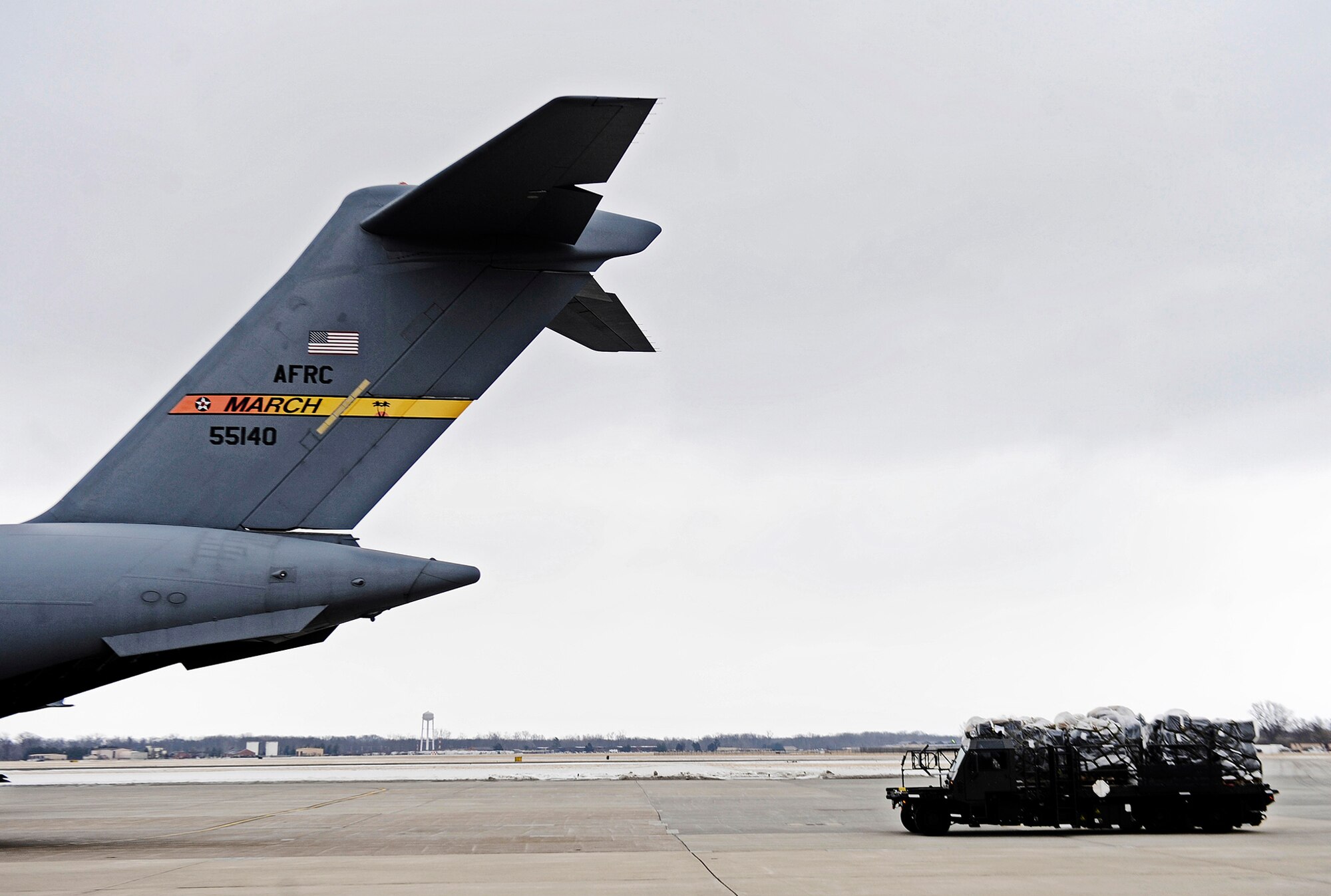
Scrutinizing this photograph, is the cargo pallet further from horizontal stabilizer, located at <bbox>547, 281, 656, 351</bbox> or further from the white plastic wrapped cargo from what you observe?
horizontal stabilizer, located at <bbox>547, 281, 656, 351</bbox>

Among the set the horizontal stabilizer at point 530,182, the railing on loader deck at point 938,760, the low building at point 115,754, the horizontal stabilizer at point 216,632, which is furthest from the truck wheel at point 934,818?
the low building at point 115,754

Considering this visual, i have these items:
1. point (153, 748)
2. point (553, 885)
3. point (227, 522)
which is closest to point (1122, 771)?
point (553, 885)

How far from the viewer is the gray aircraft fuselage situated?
9.84 meters

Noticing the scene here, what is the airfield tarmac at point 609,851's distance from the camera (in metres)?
10.5

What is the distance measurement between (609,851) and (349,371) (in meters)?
7.45

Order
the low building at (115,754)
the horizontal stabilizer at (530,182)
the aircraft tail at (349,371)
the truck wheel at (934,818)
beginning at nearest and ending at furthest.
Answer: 1. the horizontal stabilizer at (530,182)
2. the aircraft tail at (349,371)
3. the truck wheel at (934,818)
4. the low building at (115,754)

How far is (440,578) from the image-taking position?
1006 cm

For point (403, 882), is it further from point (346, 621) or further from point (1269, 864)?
point (1269, 864)

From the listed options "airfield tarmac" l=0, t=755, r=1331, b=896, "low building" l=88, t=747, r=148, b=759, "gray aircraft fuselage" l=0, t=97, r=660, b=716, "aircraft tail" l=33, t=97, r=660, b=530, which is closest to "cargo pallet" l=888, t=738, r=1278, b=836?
"airfield tarmac" l=0, t=755, r=1331, b=896

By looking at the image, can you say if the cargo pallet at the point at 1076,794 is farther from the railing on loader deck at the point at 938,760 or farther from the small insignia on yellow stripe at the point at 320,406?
the small insignia on yellow stripe at the point at 320,406

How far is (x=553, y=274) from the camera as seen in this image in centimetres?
1069

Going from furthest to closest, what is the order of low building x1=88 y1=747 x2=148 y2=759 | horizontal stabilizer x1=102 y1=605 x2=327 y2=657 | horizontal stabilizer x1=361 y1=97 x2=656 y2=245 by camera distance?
low building x1=88 y1=747 x2=148 y2=759, horizontal stabilizer x1=102 y1=605 x2=327 y2=657, horizontal stabilizer x1=361 y1=97 x2=656 y2=245

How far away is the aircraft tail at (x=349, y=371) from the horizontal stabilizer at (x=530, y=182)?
4cm

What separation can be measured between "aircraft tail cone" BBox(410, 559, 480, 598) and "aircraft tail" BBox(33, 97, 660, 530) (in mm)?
961
